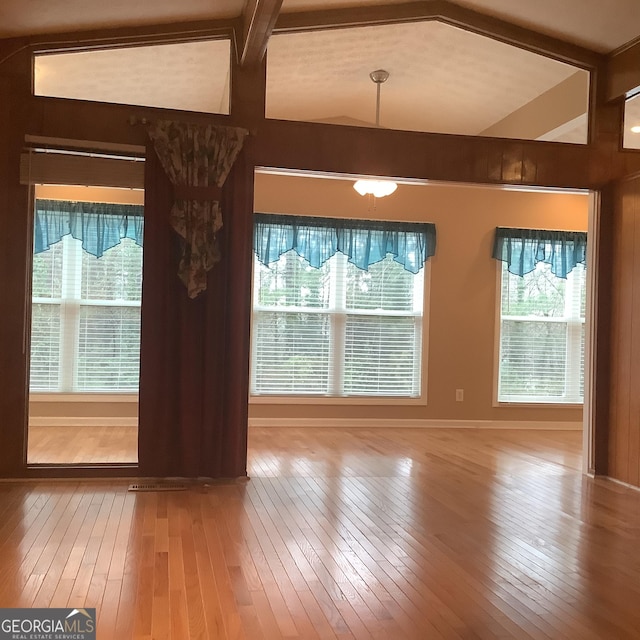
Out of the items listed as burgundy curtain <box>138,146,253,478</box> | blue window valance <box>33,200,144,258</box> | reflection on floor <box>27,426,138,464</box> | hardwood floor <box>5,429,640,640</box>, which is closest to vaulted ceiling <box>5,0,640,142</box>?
burgundy curtain <box>138,146,253,478</box>

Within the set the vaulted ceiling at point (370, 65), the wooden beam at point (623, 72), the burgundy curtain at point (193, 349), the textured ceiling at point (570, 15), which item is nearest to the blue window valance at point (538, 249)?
the vaulted ceiling at point (370, 65)

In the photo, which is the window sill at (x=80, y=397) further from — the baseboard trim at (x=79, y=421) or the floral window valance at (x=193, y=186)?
the floral window valance at (x=193, y=186)

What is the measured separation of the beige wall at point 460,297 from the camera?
7430mm

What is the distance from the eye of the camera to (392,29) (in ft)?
16.3

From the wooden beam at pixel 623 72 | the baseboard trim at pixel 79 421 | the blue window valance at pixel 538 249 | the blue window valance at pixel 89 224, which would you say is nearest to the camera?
the wooden beam at pixel 623 72

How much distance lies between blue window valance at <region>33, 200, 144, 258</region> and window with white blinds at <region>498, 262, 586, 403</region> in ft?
14.0

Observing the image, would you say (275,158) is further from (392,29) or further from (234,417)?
(234,417)

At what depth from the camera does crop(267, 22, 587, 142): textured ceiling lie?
16.0ft

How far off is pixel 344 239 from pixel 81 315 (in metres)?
2.84

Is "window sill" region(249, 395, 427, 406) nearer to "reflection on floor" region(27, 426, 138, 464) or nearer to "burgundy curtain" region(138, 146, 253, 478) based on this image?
"reflection on floor" region(27, 426, 138, 464)

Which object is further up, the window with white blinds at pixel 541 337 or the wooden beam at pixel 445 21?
the wooden beam at pixel 445 21

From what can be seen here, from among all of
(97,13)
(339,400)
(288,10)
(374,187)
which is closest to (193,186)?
(97,13)

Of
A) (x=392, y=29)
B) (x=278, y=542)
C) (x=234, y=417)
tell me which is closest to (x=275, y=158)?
(x=392, y=29)

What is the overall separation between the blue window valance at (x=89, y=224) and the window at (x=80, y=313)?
21mm
